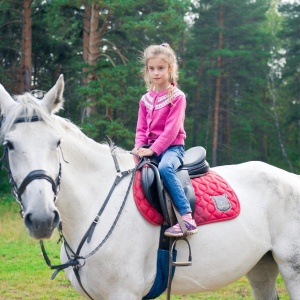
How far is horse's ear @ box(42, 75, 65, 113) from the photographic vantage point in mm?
3045

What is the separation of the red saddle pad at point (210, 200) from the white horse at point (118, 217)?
6 cm

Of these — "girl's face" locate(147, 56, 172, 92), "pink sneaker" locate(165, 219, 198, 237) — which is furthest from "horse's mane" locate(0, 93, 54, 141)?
"pink sneaker" locate(165, 219, 198, 237)

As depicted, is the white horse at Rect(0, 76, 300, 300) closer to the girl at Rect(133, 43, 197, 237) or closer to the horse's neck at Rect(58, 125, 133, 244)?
the horse's neck at Rect(58, 125, 133, 244)

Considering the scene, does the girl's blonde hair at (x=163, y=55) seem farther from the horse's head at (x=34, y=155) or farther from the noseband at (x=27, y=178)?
the noseband at (x=27, y=178)

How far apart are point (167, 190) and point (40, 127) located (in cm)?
111

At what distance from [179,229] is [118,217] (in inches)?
17.4

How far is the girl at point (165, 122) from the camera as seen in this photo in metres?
3.55

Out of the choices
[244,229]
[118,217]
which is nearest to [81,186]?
[118,217]

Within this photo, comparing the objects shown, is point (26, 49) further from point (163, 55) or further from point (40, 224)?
point (40, 224)

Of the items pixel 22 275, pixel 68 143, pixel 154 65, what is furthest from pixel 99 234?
pixel 22 275

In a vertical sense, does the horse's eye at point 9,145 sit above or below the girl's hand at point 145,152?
above

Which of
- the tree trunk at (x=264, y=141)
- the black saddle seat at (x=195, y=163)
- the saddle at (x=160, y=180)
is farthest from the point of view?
the tree trunk at (x=264, y=141)

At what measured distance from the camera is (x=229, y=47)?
30.4m

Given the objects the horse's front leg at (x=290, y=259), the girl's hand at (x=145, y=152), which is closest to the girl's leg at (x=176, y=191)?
the girl's hand at (x=145, y=152)
